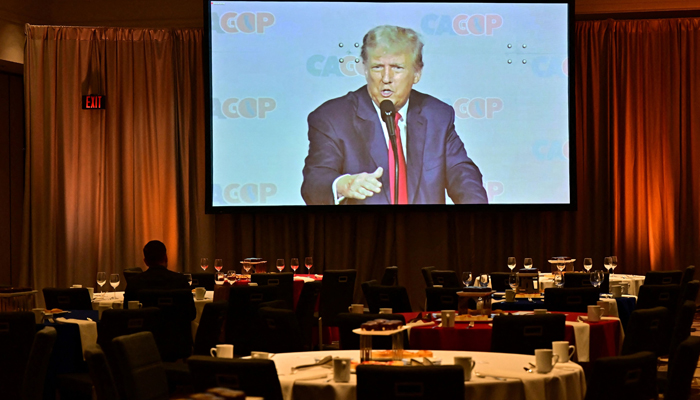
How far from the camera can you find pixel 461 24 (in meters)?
10.9

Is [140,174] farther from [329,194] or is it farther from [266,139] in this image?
[329,194]

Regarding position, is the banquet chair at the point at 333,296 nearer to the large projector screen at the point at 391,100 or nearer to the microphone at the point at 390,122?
the large projector screen at the point at 391,100

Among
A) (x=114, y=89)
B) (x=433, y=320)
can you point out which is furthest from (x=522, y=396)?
(x=114, y=89)

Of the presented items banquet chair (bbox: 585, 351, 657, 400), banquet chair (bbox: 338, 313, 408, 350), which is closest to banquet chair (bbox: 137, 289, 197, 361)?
banquet chair (bbox: 338, 313, 408, 350)

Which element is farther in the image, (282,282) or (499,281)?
(499,281)

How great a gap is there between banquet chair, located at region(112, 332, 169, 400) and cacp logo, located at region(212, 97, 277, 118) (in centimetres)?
728

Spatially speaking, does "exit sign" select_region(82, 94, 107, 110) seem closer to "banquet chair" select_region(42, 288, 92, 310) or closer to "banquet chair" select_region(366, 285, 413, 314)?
"banquet chair" select_region(42, 288, 92, 310)

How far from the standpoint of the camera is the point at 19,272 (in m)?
11.4

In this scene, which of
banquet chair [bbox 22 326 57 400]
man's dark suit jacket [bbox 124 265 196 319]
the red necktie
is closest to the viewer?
banquet chair [bbox 22 326 57 400]

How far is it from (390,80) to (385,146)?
0.86 metres

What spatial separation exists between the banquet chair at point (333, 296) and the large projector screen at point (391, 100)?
111 inches

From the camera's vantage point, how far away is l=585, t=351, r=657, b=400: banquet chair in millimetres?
2865

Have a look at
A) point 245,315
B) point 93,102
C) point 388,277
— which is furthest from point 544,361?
point 93,102

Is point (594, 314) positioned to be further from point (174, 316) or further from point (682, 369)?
point (174, 316)
